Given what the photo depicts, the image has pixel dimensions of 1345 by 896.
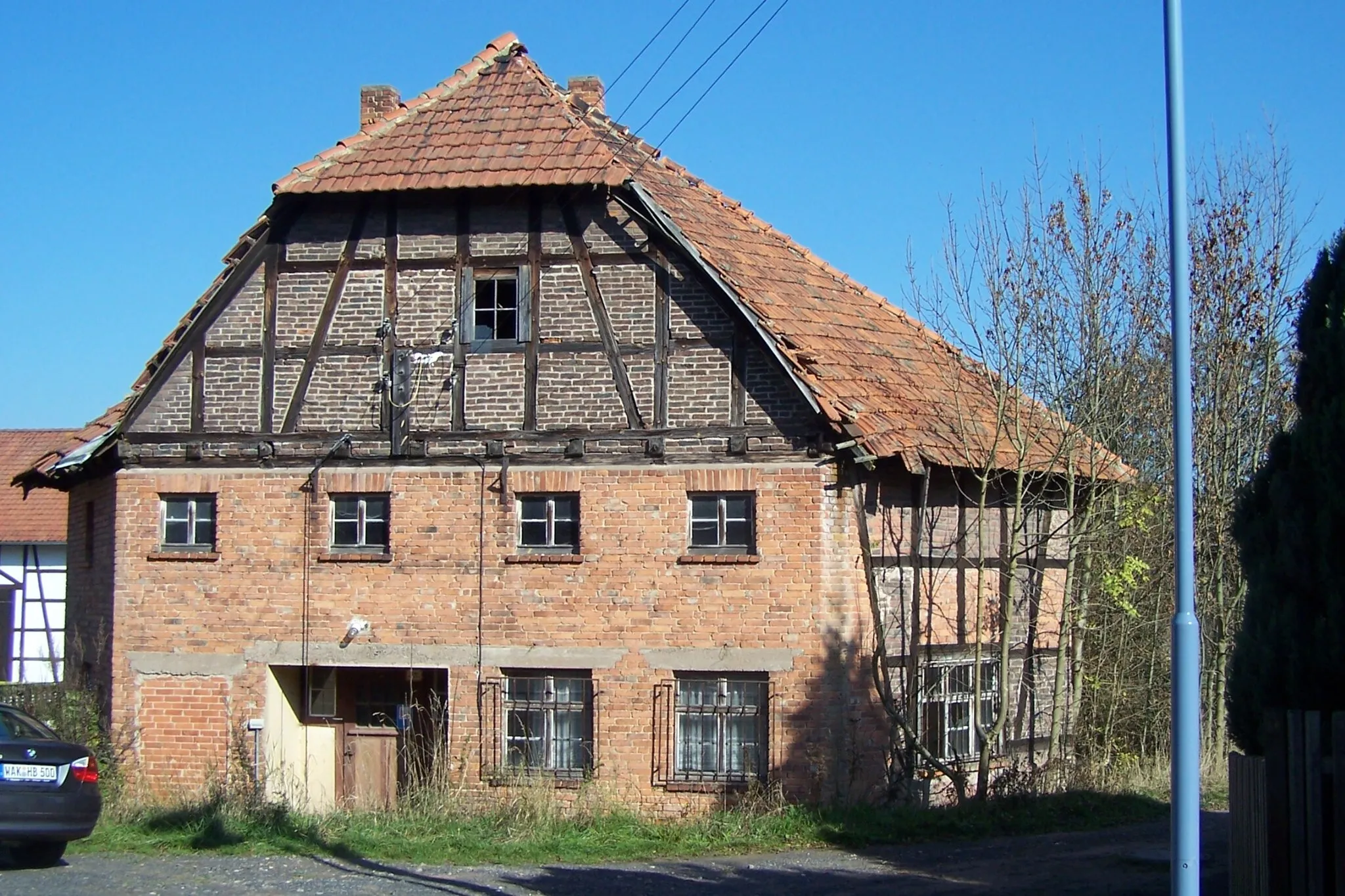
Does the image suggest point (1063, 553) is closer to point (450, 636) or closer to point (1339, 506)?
point (450, 636)

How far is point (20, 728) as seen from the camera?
13.3 m

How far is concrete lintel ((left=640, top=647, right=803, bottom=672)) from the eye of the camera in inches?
627

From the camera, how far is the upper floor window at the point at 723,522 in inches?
641

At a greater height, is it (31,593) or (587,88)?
(587,88)

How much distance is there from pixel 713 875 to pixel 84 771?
5.50 metres

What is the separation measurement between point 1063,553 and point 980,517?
3596 millimetres

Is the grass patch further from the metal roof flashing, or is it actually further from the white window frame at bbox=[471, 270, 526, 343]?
the white window frame at bbox=[471, 270, 526, 343]

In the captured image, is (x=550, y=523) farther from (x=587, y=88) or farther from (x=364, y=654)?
(x=587, y=88)

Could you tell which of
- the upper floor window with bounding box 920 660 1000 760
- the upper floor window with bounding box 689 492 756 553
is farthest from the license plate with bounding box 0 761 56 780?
the upper floor window with bounding box 920 660 1000 760

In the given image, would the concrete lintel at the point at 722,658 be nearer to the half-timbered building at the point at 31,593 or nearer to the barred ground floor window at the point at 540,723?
the barred ground floor window at the point at 540,723

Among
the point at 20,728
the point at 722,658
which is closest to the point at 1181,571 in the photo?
the point at 722,658

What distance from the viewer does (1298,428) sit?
30.3 ft

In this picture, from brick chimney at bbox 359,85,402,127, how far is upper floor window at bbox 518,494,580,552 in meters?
5.97

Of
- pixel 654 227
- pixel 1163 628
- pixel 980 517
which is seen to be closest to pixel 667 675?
pixel 980 517
